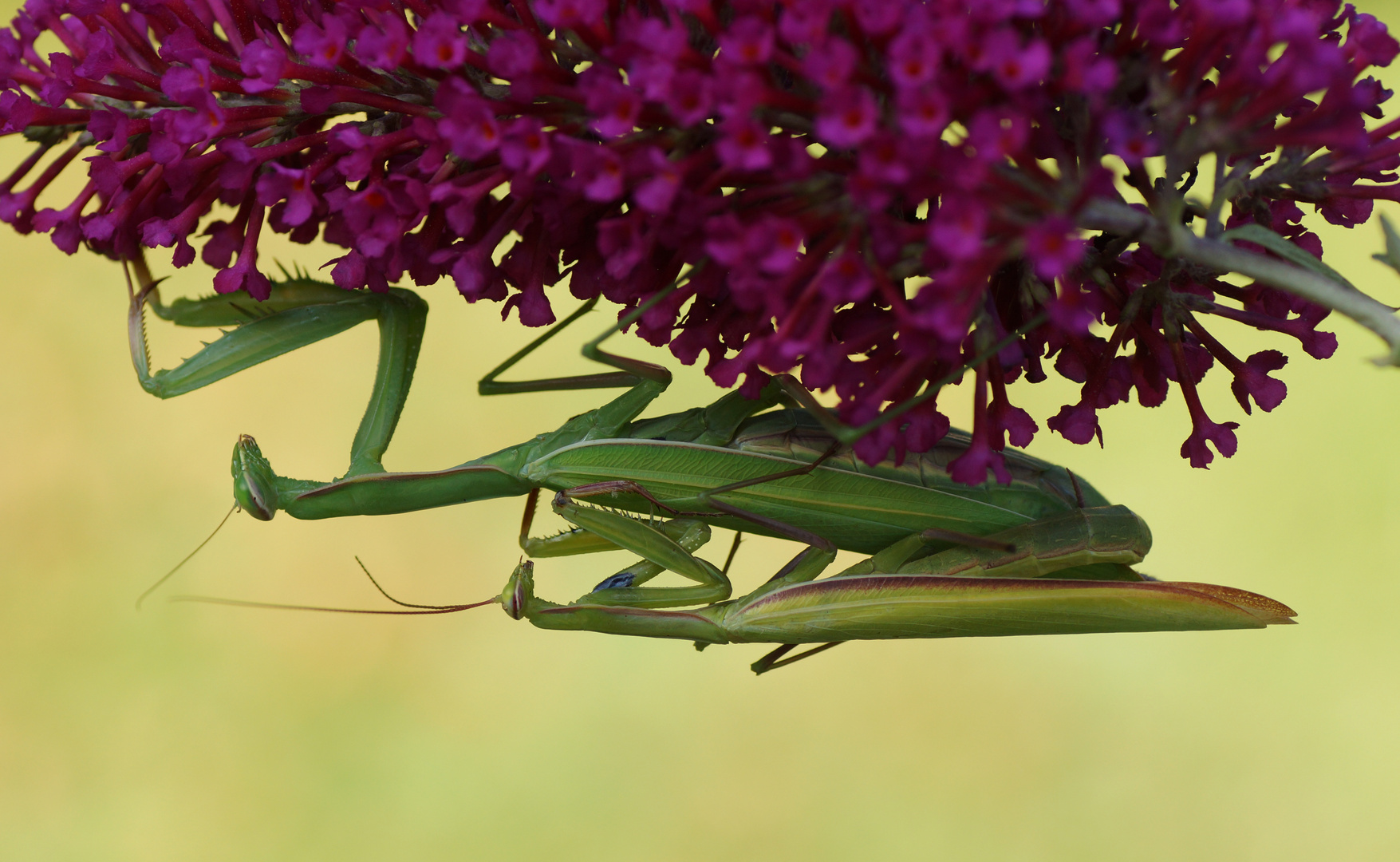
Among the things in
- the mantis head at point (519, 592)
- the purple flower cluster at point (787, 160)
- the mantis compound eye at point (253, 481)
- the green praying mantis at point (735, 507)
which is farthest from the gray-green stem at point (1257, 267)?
the mantis compound eye at point (253, 481)

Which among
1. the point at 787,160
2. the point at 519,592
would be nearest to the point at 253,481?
the point at 519,592

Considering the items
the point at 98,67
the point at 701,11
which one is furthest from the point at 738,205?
the point at 98,67

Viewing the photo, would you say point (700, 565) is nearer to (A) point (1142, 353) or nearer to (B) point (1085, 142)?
(A) point (1142, 353)

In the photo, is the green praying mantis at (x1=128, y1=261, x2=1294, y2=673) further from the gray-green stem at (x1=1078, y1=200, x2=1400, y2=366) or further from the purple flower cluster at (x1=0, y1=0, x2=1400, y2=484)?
the gray-green stem at (x1=1078, y1=200, x2=1400, y2=366)

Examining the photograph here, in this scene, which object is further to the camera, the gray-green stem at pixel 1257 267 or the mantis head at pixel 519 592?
the mantis head at pixel 519 592

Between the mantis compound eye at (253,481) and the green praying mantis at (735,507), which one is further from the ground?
the green praying mantis at (735,507)

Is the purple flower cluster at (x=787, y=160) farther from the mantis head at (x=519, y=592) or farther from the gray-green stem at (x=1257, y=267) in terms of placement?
the mantis head at (x=519, y=592)
